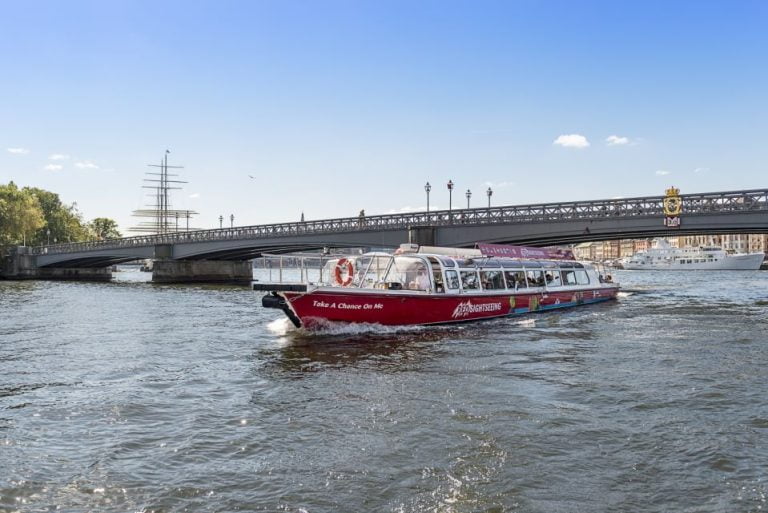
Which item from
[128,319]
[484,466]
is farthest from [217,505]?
[128,319]

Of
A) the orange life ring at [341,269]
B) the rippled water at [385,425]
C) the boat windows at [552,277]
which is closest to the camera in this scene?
the rippled water at [385,425]

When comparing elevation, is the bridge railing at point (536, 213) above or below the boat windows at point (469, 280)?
above

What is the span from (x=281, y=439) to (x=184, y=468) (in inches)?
66.3

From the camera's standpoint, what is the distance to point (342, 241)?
183 feet

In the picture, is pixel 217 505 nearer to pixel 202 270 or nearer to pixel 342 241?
pixel 342 241

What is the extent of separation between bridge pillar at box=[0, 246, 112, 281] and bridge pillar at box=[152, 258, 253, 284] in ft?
71.3

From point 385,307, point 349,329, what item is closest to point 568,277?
point 385,307

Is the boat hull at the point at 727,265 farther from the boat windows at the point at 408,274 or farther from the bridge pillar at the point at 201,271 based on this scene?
the boat windows at the point at 408,274

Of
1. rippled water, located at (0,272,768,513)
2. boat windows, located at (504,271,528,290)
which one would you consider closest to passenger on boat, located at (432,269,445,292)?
rippled water, located at (0,272,768,513)

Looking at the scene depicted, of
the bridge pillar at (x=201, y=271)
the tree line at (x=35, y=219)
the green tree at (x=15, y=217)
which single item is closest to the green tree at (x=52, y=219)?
the tree line at (x=35, y=219)

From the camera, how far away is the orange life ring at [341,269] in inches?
862

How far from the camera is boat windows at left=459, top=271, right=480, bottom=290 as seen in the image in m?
24.2

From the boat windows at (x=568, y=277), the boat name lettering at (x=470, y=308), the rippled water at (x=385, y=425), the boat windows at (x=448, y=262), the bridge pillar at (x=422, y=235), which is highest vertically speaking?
the bridge pillar at (x=422, y=235)

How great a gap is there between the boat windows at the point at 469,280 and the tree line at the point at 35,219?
81.5 meters
